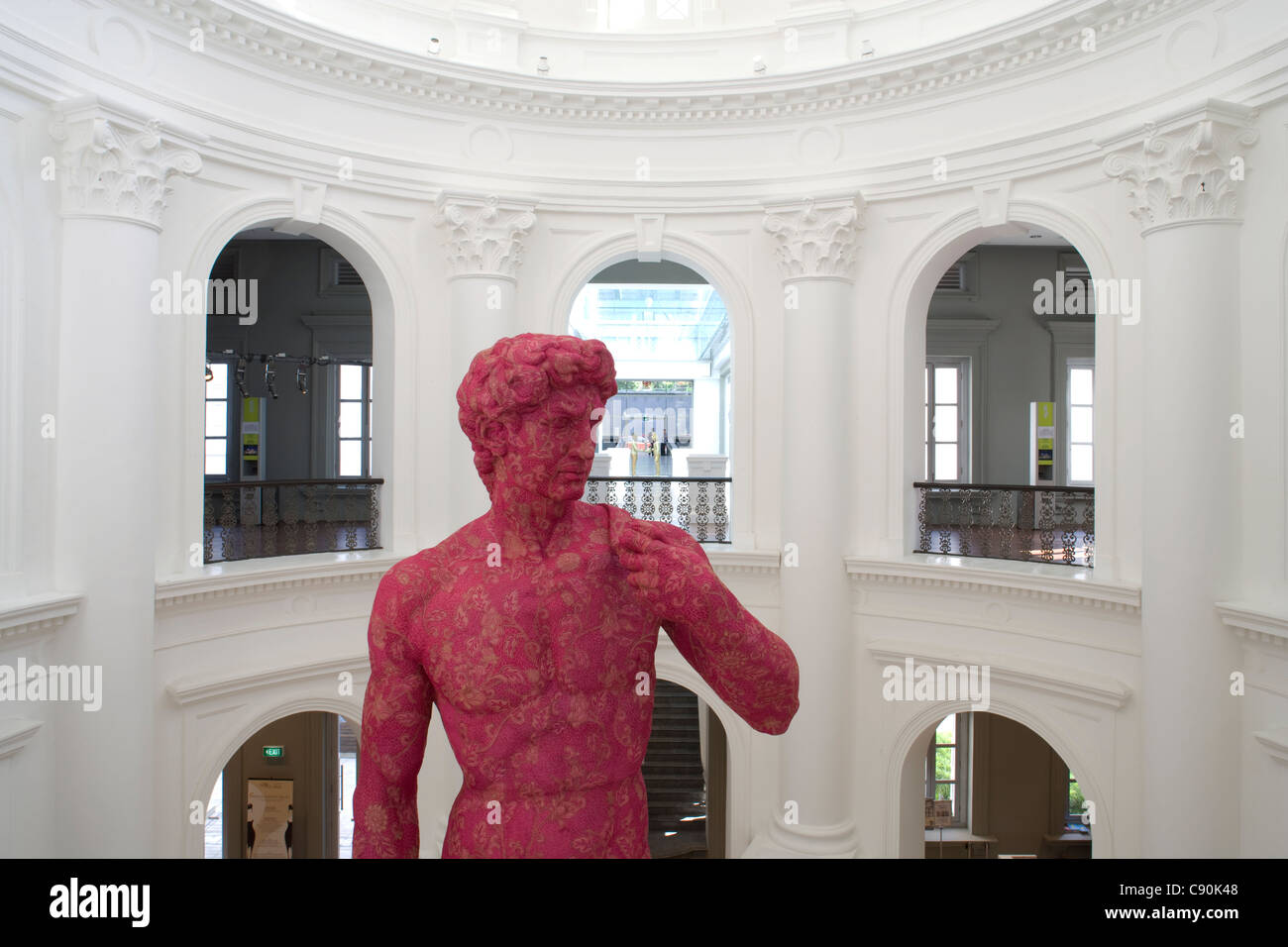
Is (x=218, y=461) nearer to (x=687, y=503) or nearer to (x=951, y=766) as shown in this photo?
(x=687, y=503)

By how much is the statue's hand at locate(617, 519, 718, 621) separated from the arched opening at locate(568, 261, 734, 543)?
8.07 metres

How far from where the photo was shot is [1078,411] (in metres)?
17.3

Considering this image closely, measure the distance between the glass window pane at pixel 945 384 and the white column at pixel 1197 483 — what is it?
32.7ft

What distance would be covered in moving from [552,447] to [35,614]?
20.2 ft

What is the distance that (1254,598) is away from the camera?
23.2 ft

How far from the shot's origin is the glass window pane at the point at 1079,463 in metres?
17.3

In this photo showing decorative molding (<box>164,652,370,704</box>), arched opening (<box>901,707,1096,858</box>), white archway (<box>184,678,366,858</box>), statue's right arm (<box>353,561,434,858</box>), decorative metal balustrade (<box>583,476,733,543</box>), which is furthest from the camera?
arched opening (<box>901,707,1096,858</box>)

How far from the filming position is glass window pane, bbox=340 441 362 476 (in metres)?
16.9

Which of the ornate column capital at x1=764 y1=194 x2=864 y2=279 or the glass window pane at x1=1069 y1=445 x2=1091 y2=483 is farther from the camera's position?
the glass window pane at x1=1069 y1=445 x2=1091 y2=483

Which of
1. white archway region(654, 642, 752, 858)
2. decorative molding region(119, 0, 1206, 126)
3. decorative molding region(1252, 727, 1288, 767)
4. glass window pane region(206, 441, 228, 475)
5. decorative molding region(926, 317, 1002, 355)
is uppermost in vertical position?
decorative molding region(119, 0, 1206, 126)

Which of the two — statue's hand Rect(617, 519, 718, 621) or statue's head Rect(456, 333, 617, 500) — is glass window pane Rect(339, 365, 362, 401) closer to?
statue's head Rect(456, 333, 617, 500)

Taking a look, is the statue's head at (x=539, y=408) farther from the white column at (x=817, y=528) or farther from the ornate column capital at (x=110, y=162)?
the white column at (x=817, y=528)

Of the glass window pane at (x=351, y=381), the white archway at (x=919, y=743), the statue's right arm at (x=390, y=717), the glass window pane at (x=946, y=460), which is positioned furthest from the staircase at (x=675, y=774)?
the statue's right arm at (x=390, y=717)

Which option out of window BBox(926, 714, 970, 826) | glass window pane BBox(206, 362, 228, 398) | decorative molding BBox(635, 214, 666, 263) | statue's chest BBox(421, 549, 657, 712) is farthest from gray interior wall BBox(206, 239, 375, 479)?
statue's chest BBox(421, 549, 657, 712)
